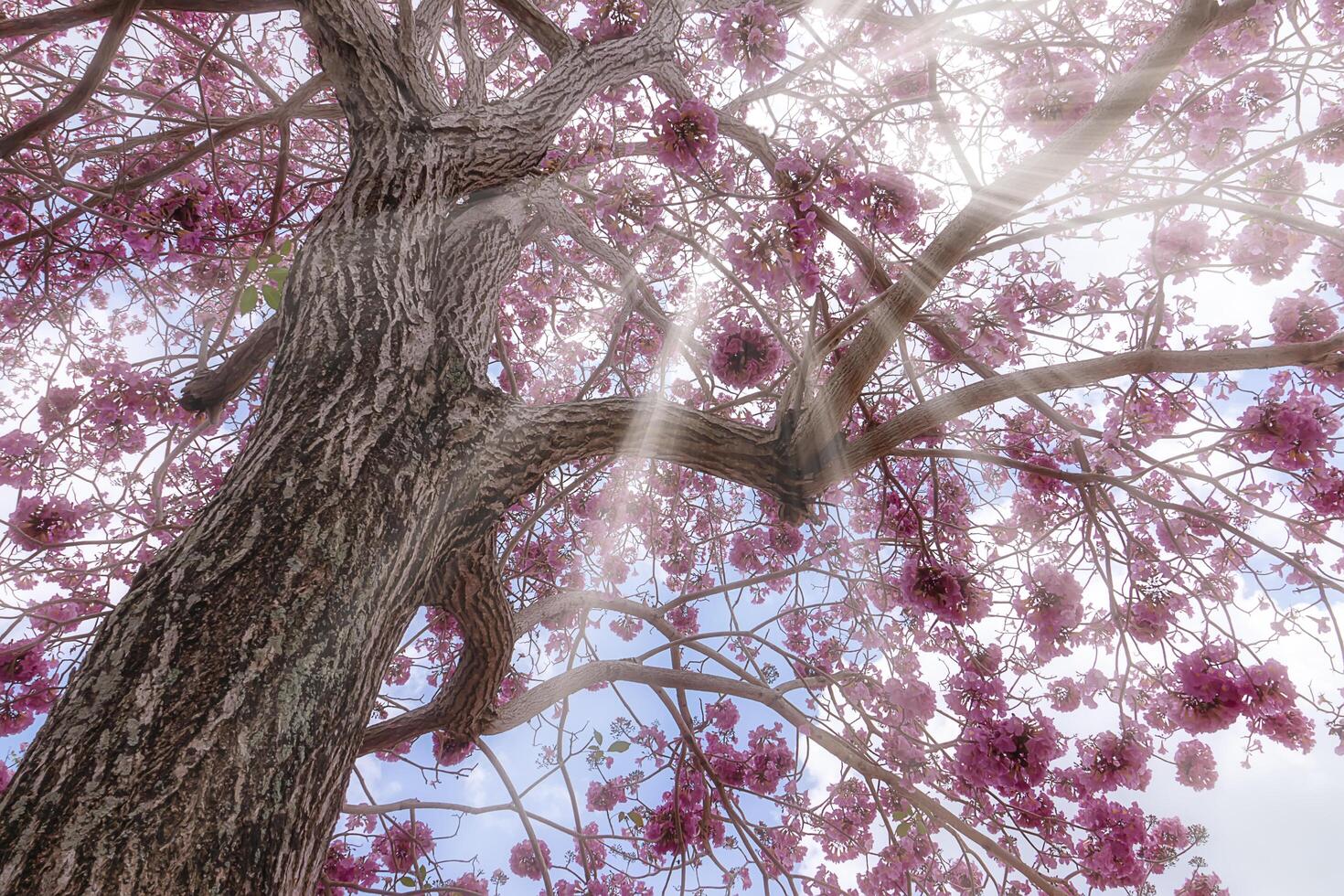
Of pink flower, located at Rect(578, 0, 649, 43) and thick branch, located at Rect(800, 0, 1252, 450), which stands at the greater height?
pink flower, located at Rect(578, 0, 649, 43)

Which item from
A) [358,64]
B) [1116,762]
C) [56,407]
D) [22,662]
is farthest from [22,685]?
[1116,762]

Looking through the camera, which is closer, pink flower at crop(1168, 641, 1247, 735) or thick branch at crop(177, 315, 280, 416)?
pink flower at crop(1168, 641, 1247, 735)

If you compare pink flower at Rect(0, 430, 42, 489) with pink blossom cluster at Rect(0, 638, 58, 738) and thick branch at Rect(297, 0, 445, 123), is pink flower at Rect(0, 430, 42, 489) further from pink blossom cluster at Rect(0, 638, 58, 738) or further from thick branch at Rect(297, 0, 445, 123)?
thick branch at Rect(297, 0, 445, 123)

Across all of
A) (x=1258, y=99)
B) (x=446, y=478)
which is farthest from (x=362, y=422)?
(x=1258, y=99)

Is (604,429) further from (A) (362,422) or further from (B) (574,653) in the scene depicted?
(B) (574,653)

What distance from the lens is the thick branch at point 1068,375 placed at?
189cm

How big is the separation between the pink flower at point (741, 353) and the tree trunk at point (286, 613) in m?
1.00

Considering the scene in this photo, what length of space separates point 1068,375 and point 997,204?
56 centimetres

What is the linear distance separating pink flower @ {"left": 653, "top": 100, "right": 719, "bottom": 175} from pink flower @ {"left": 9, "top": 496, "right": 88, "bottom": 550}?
324 cm

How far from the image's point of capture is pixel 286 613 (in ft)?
4.25

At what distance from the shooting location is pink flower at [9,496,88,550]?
304 cm

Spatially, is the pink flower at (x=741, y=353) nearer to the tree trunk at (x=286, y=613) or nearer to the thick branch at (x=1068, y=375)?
the thick branch at (x=1068, y=375)

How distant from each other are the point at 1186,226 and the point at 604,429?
125 inches

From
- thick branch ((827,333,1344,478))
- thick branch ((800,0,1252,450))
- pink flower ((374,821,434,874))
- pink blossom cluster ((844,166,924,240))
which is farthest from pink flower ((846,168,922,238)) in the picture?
pink flower ((374,821,434,874))
